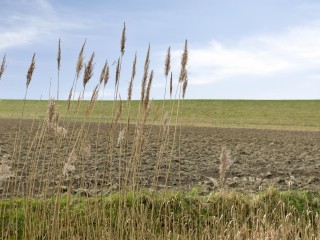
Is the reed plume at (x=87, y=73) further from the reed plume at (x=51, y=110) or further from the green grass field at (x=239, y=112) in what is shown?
the green grass field at (x=239, y=112)

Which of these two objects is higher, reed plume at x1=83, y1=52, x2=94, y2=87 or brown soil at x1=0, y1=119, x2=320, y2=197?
reed plume at x1=83, y1=52, x2=94, y2=87

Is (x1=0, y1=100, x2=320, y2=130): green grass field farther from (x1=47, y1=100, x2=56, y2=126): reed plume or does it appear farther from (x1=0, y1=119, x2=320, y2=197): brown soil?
(x1=47, y1=100, x2=56, y2=126): reed plume

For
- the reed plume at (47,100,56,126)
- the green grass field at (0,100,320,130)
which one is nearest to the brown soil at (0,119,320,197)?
the reed plume at (47,100,56,126)

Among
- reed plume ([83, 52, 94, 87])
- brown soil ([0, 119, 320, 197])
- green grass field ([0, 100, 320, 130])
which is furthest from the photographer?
green grass field ([0, 100, 320, 130])

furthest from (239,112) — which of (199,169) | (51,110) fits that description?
(51,110)

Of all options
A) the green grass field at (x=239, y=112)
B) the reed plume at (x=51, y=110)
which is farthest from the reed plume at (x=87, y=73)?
the green grass field at (x=239, y=112)

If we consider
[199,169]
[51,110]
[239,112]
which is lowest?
[199,169]

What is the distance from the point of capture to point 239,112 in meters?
47.0

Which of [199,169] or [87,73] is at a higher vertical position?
[87,73]

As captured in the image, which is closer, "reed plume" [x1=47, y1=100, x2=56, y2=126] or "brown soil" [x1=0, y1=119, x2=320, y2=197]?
"reed plume" [x1=47, y1=100, x2=56, y2=126]

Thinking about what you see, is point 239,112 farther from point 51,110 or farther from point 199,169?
point 51,110

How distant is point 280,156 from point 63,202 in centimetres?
941

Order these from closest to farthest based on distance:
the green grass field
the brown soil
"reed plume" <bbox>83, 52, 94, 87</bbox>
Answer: "reed plume" <bbox>83, 52, 94, 87</bbox>, the brown soil, the green grass field

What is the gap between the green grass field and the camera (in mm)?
37037
